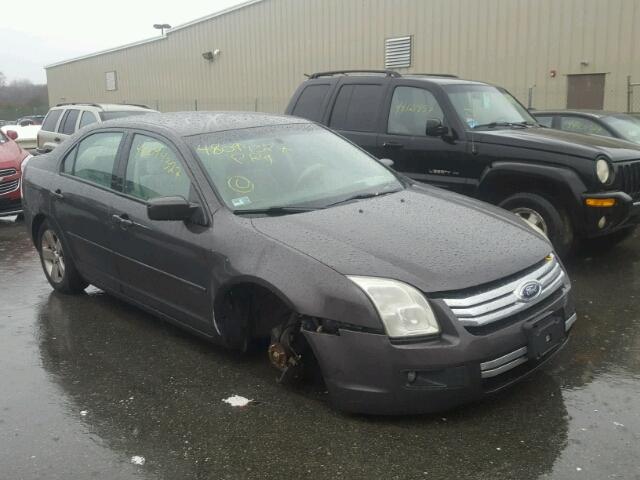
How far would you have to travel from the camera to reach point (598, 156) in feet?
18.9

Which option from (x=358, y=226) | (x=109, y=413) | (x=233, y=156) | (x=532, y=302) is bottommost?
(x=109, y=413)

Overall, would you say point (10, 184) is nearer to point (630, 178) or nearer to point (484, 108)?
point (484, 108)

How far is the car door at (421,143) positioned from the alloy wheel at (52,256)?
3.40 meters

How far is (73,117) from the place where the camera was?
12305 millimetres

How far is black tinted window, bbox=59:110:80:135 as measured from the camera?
12.2m

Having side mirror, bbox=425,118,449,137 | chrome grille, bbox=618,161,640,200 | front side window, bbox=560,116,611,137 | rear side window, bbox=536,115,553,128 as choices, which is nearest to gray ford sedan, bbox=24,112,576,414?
side mirror, bbox=425,118,449,137

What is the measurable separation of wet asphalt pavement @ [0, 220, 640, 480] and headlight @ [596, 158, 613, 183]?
148 cm

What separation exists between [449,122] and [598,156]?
4.94 ft

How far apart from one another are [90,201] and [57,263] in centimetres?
120

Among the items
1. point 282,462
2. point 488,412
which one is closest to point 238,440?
point 282,462

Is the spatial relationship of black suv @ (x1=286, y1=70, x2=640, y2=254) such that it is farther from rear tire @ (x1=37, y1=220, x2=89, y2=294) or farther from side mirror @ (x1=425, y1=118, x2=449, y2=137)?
rear tire @ (x1=37, y1=220, x2=89, y2=294)

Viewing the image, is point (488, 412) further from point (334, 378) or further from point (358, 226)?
point (358, 226)

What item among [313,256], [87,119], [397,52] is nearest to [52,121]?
[87,119]

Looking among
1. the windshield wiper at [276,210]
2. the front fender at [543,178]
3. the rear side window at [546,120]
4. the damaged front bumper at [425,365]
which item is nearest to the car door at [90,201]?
the windshield wiper at [276,210]
